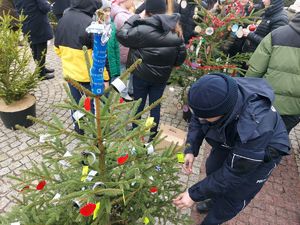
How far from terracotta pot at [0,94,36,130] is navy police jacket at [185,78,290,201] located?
3.30m

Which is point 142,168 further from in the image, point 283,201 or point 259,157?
point 283,201

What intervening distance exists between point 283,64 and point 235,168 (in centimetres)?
184

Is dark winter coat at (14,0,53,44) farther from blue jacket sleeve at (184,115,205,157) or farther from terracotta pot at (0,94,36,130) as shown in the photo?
blue jacket sleeve at (184,115,205,157)

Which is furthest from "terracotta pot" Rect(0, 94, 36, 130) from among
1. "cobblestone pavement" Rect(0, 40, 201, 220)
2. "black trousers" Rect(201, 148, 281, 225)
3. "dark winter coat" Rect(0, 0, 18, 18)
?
"black trousers" Rect(201, 148, 281, 225)

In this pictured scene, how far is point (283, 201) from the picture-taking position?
12.6 feet

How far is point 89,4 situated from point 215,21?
6.66ft

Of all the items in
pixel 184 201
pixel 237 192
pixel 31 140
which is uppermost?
pixel 184 201

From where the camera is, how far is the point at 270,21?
4699 millimetres

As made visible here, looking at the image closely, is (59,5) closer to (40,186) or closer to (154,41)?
(154,41)

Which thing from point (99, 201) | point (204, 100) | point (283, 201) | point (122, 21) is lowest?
point (283, 201)

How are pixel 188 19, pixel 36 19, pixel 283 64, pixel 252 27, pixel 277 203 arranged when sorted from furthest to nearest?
pixel 188 19 < pixel 36 19 < pixel 252 27 < pixel 277 203 < pixel 283 64

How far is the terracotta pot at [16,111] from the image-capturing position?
4.37 metres

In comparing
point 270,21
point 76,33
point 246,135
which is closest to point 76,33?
point 76,33

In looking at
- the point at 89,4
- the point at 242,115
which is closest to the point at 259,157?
the point at 242,115
